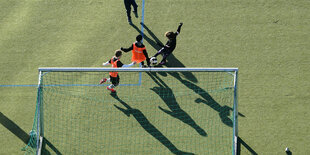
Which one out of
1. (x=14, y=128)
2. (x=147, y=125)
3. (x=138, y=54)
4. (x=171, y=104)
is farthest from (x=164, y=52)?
(x=14, y=128)

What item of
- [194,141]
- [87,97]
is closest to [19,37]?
[87,97]

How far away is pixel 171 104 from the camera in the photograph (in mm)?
9648

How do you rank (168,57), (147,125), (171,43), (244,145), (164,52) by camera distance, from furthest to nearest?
(168,57), (164,52), (171,43), (147,125), (244,145)

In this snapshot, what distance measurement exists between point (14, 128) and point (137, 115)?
131 inches

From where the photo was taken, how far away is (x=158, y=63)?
1060cm

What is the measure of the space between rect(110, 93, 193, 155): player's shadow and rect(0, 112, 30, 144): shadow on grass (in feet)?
8.40

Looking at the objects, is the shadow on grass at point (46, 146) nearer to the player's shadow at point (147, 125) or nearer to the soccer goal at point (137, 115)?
the soccer goal at point (137, 115)

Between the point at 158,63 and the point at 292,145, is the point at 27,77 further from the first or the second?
the point at 292,145

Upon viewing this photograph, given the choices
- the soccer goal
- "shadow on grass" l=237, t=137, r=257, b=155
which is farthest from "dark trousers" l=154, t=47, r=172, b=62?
"shadow on grass" l=237, t=137, r=257, b=155

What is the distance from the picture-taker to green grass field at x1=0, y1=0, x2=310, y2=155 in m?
9.30

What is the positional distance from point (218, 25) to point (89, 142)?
19.1 ft

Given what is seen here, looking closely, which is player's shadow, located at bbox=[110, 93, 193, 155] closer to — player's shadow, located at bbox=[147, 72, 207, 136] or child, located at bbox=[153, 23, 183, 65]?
player's shadow, located at bbox=[147, 72, 207, 136]

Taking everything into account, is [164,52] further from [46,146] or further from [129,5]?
[46,146]

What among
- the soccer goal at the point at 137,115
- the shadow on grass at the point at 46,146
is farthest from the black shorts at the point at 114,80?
the shadow on grass at the point at 46,146
